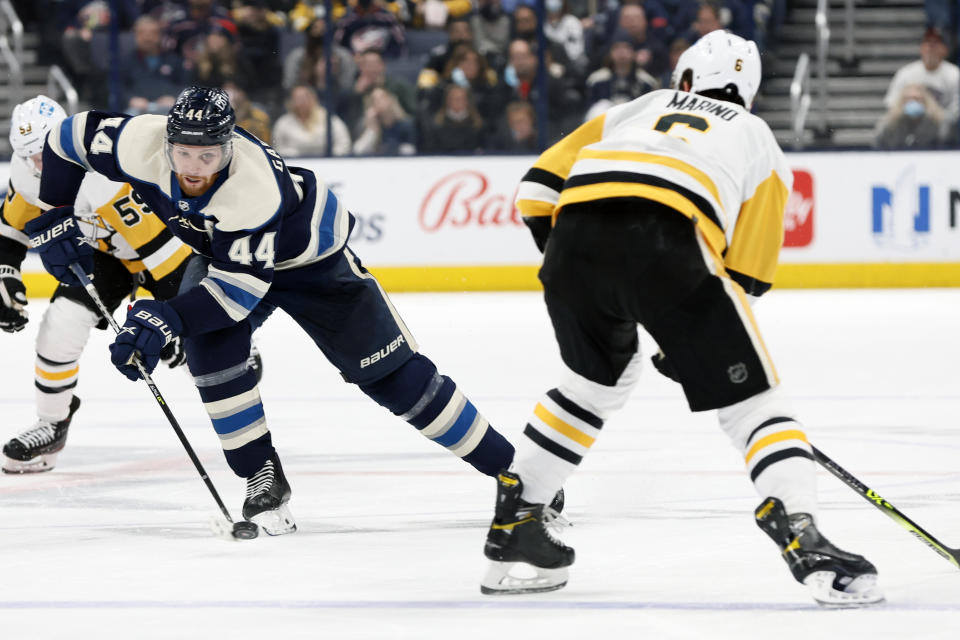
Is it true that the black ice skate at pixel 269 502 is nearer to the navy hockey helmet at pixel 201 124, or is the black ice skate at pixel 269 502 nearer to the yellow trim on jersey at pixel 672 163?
the navy hockey helmet at pixel 201 124

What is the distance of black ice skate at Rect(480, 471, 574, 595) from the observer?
2.79m

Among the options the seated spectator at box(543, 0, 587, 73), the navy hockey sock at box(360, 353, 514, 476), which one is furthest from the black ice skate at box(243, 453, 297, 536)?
the seated spectator at box(543, 0, 587, 73)

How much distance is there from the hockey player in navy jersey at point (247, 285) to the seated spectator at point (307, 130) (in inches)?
245

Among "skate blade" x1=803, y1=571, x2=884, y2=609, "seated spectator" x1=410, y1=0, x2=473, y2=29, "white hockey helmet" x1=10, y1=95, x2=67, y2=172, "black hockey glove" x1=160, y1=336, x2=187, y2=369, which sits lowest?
"seated spectator" x1=410, y1=0, x2=473, y2=29

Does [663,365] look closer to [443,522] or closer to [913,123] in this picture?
[443,522]

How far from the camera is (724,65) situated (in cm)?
284

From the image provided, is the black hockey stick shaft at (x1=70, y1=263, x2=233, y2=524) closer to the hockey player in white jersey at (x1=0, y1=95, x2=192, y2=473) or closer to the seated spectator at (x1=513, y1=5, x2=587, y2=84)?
the hockey player in white jersey at (x1=0, y1=95, x2=192, y2=473)

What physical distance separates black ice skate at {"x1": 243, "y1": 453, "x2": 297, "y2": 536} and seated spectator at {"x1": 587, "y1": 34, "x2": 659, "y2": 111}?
6714 millimetres

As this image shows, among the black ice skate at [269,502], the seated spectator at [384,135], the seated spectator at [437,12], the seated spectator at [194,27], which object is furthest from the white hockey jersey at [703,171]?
the seated spectator at [194,27]

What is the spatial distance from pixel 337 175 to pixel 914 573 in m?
7.25

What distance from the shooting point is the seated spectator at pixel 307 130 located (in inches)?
389

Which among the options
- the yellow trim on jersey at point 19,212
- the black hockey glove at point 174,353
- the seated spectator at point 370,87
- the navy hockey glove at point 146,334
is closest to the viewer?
the navy hockey glove at point 146,334

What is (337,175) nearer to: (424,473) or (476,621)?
(424,473)

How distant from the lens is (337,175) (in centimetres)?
979
